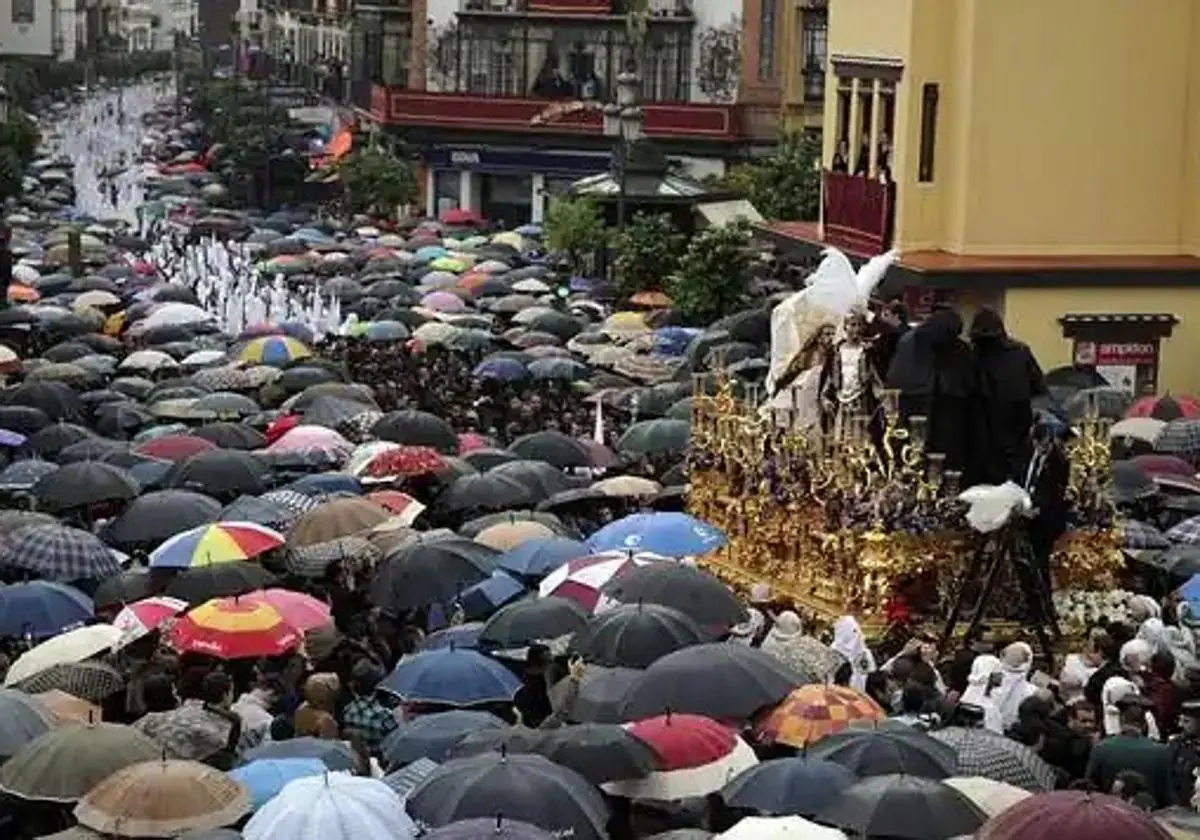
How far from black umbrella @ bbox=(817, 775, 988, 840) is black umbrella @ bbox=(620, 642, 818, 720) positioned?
2073mm

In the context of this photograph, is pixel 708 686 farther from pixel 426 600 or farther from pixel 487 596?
pixel 426 600

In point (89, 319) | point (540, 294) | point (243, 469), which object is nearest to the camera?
point (243, 469)

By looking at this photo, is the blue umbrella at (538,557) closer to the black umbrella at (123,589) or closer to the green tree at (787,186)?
the black umbrella at (123,589)

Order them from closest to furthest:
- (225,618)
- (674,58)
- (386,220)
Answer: (225,618), (386,220), (674,58)

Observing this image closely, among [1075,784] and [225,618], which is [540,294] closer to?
[225,618]

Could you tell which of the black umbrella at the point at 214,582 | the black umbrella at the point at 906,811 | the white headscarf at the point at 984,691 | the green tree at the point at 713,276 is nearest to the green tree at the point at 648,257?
the green tree at the point at 713,276

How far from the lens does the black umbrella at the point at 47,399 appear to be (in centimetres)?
2642

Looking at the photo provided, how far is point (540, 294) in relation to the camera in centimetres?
4012

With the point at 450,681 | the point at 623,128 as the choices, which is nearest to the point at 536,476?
the point at 450,681

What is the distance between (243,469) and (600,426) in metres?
5.76

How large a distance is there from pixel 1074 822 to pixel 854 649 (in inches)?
238

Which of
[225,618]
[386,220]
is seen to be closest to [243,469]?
[225,618]

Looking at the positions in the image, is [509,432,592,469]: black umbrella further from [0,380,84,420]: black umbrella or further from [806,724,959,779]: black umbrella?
[806,724,959,779]: black umbrella

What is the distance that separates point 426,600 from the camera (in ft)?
57.2
